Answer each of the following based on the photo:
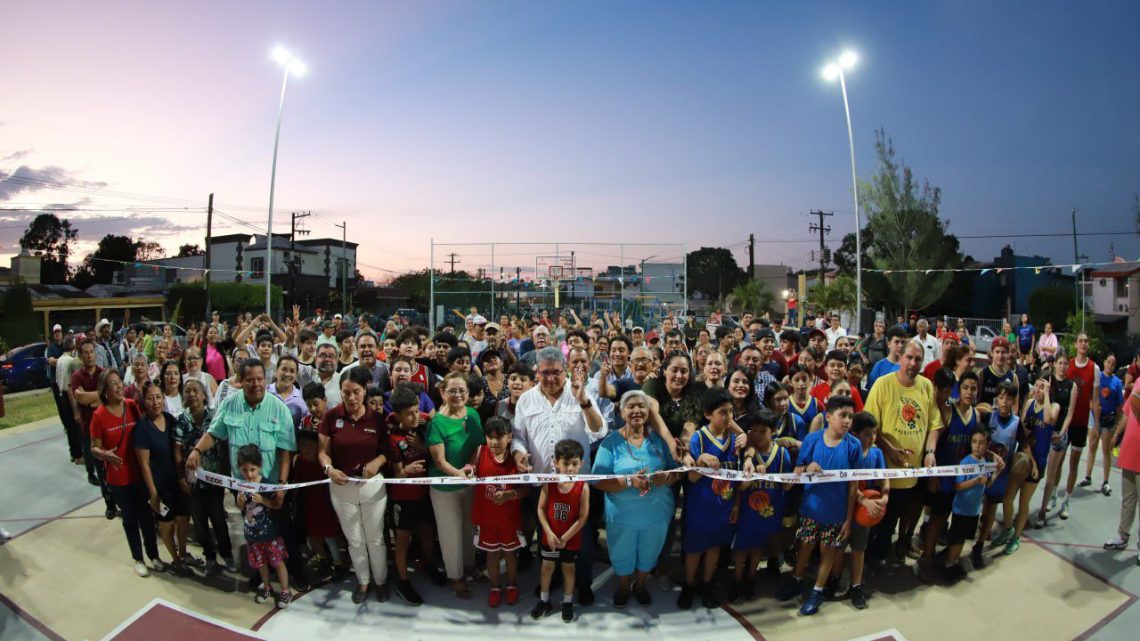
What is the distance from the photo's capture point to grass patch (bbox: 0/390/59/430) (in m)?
10.0

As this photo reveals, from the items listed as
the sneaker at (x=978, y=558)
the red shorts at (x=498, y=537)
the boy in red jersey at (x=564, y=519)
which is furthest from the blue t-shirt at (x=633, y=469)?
the sneaker at (x=978, y=558)

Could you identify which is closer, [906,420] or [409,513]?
[409,513]

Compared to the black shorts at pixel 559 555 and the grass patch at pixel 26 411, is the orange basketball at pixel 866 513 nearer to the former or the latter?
the black shorts at pixel 559 555

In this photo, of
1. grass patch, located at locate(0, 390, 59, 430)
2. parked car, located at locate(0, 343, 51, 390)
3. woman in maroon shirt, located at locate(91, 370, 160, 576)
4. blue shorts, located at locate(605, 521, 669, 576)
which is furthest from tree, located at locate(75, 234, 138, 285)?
blue shorts, located at locate(605, 521, 669, 576)

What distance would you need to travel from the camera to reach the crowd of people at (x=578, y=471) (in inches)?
Answer: 164

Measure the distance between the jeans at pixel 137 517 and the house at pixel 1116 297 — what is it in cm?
3492

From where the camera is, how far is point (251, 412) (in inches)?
173

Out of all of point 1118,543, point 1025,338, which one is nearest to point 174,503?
point 1118,543

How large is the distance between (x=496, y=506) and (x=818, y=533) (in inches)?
87.8

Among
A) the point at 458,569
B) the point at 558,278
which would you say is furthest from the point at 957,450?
the point at 558,278

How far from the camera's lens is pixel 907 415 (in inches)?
182

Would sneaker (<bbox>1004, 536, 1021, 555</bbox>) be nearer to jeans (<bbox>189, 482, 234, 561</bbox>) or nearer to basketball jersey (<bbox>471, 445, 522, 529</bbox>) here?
basketball jersey (<bbox>471, 445, 522, 529</bbox>)

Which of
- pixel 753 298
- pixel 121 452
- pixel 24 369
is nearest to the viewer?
pixel 121 452

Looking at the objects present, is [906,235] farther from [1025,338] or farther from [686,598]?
[686,598]
